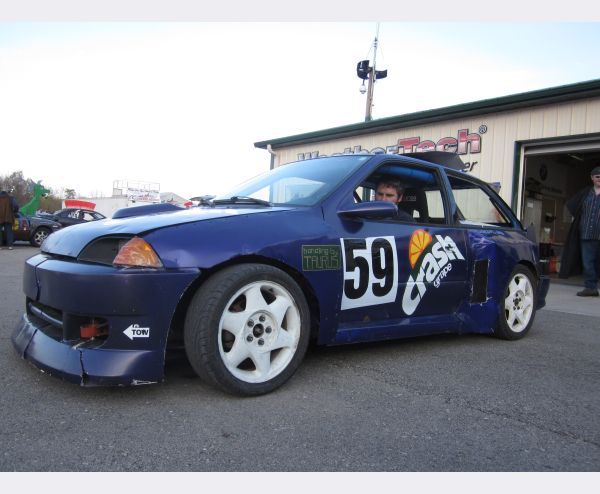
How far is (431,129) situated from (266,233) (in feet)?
30.0

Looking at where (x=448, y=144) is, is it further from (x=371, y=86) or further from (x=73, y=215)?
(x=73, y=215)

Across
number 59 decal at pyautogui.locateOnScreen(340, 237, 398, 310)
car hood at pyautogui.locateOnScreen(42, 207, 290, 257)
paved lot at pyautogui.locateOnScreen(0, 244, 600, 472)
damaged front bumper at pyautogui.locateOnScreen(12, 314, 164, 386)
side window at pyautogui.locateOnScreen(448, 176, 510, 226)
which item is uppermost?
side window at pyautogui.locateOnScreen(448, 176, 510, 226)

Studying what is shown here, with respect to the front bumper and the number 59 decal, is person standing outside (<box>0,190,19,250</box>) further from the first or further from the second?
the number 59 decal

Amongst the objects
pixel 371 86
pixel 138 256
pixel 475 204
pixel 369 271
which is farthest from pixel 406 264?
pixel 371 86

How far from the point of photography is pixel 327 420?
2.20 metres

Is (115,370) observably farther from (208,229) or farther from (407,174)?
(407,174)

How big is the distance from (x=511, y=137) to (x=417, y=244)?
24.0 ft

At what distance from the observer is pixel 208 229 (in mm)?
2400

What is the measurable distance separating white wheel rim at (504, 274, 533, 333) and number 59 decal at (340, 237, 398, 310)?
1545 mm

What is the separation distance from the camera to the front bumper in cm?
219

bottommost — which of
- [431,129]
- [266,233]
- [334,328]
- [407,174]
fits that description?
[334,328]

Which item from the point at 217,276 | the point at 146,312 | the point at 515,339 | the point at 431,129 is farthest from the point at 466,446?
the point at 431,129

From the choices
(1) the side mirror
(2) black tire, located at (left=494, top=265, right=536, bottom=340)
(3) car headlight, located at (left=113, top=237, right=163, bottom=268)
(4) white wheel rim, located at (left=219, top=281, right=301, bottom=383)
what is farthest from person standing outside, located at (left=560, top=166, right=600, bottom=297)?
(3) car headlight, located at (left=113, top=237, right=163, bottom=268)

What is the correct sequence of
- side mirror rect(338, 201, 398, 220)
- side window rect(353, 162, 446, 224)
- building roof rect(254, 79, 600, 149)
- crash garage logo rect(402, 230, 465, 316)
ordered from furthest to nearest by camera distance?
building roof rect(254, 79, 600, 149) → side window rect(353, 162, 446, 224) → crash garage logo rect(402, 230, 465, 316) → side mirror rect(338, 201, 398, 220)
